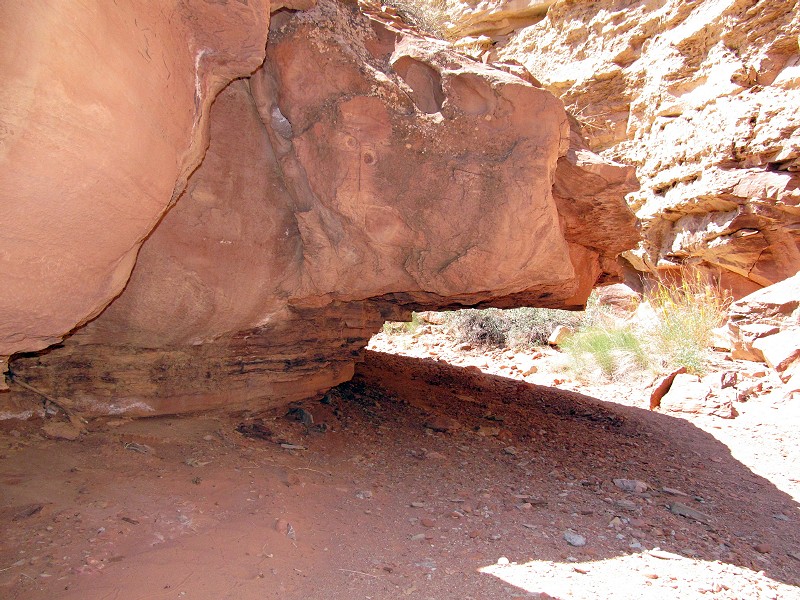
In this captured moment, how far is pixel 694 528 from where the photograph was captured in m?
3.32

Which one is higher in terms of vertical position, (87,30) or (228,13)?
(228,13)

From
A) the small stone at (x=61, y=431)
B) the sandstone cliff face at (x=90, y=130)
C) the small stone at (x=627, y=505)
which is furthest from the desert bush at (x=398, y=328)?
the sandstone cliff face at (x=90, y=130)

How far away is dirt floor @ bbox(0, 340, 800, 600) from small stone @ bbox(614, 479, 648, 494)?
0.06 feet

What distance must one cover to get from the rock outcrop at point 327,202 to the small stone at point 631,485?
5.09ft

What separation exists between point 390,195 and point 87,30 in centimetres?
184

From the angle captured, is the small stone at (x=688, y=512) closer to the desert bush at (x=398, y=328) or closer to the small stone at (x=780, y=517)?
the small stone at (x=780, y=517)

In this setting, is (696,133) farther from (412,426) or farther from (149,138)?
(149,138)

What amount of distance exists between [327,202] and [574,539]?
7.20ft

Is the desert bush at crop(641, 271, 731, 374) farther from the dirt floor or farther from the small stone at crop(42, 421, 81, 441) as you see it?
the small stone at crop(42, 421, 81, 441)

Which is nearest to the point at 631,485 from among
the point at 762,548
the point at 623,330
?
the point at 762,548

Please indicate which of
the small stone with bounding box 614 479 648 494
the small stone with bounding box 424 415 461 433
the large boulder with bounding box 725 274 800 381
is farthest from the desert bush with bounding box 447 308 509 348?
the small stone with bounding box 614 479 648 494

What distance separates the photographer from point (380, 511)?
307cm

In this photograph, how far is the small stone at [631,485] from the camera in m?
3.78

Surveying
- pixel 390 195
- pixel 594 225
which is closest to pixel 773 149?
pixel 594 225
